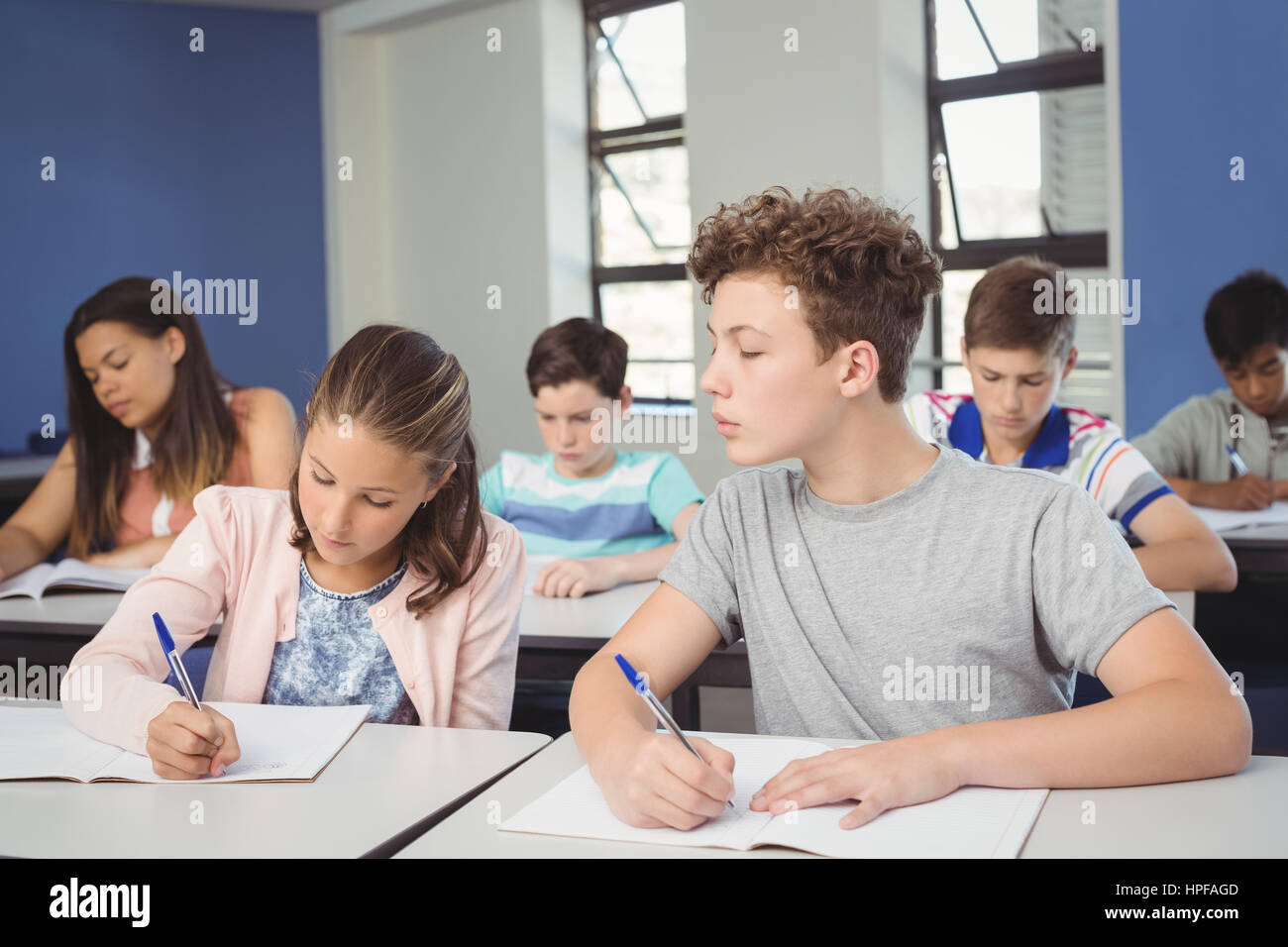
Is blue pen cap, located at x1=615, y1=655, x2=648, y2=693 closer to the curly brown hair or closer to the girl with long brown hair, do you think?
the curly brown hair

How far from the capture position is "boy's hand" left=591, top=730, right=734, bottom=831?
3.37 ft

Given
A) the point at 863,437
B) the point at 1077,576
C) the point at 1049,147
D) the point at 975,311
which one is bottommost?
the point at 1077,576

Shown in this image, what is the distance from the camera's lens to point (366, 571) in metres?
1.71

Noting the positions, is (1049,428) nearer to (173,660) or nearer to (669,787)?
(669,787)

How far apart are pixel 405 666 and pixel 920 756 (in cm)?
80

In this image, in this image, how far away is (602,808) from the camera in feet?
3.63

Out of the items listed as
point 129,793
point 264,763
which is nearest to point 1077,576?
point 264,763

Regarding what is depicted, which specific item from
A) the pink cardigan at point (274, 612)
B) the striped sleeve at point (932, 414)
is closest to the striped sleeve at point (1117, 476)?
the striped sleeve at point (932, 414)

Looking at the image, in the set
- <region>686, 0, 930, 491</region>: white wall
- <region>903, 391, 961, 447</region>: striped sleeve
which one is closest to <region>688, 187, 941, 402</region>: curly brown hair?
<region>903, 391, 961, 447</region>: striped sleeve

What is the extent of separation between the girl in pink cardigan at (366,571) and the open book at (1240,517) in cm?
180

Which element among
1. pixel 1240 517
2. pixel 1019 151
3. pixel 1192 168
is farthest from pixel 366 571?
pixel 1019 151

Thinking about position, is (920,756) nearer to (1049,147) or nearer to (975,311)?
(975,311)

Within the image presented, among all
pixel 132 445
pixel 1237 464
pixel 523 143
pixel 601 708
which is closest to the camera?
pixel 601 708

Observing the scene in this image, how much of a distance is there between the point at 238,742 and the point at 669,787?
0.56 meters
